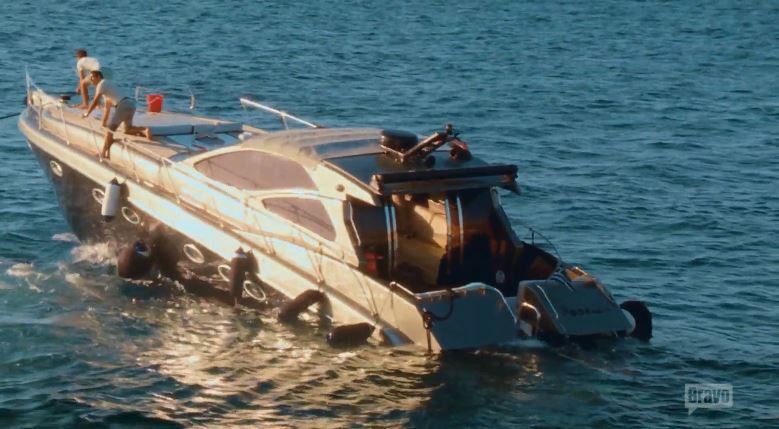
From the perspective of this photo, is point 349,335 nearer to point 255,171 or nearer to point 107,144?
point 255,171

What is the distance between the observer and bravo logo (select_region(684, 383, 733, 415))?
45.5ft

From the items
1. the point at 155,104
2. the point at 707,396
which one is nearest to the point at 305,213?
the point at 707,396

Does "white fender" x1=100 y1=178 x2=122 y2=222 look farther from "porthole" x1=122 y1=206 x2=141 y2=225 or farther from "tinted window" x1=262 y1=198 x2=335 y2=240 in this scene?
"tinted window" x1=262 y1=198 x2=335 y2=240

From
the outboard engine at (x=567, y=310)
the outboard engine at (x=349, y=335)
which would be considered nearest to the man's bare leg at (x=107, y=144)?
the outboard engine at (x=349, y=335)

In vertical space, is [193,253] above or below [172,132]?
below

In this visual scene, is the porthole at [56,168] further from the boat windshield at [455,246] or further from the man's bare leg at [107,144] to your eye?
the boat windshield at [455,246]

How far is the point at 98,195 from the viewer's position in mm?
18938

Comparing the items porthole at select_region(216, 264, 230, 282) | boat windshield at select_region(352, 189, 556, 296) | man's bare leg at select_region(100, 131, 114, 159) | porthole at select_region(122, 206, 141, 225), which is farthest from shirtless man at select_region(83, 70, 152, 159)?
boat windshield at select_region(352, 189, 556, 296)

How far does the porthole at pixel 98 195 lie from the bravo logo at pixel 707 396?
8.62 metres

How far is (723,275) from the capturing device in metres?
19.7

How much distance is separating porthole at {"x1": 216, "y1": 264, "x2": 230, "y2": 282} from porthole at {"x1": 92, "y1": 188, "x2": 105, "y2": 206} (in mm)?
2639

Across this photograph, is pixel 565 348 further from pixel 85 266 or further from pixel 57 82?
pixel 57 82

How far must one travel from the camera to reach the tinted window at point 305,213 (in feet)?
52.3

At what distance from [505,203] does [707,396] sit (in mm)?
10537
